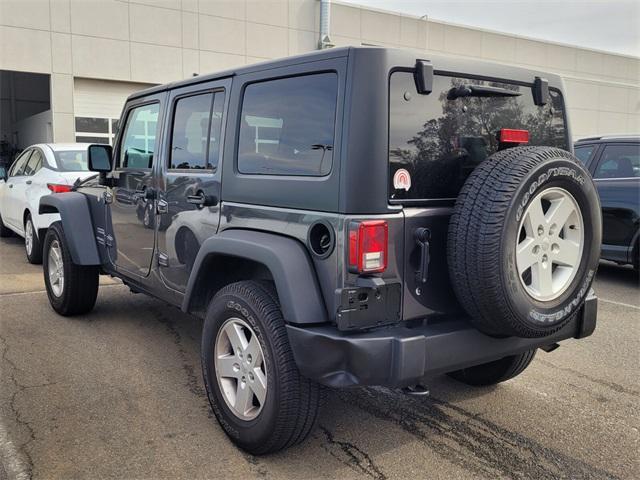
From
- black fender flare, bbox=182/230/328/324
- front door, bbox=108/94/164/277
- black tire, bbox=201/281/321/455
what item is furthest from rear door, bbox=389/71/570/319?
front door, bbox=108/94/164/277

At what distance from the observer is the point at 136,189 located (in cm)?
435

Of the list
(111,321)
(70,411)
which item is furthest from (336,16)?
(70,411)

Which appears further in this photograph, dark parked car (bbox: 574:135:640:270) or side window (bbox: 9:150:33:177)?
side window (bbox: 9:150:33:177)

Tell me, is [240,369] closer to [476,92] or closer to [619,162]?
[476,92]

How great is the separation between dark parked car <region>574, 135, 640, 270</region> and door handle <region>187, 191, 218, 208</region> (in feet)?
18.4

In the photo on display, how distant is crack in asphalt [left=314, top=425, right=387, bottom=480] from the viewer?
293cm

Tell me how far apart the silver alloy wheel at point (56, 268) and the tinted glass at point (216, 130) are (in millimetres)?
2489

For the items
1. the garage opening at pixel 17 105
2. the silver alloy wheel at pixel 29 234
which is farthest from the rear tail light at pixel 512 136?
the garage opening at pixel 17 105

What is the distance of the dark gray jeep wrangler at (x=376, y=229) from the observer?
2629 millimetres

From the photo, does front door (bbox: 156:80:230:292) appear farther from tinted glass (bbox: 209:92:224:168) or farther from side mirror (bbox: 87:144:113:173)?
side mirror (bbox: 87:144:113:173)

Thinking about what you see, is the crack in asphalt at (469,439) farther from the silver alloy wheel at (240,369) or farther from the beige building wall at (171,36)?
the beige building wall at (171,36)

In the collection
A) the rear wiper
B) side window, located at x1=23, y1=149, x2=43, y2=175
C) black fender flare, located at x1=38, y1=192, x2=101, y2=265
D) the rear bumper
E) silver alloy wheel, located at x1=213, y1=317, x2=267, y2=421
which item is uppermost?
the rear wiper

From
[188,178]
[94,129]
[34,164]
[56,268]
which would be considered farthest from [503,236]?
[94,129]

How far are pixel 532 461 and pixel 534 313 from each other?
0.86 metres
